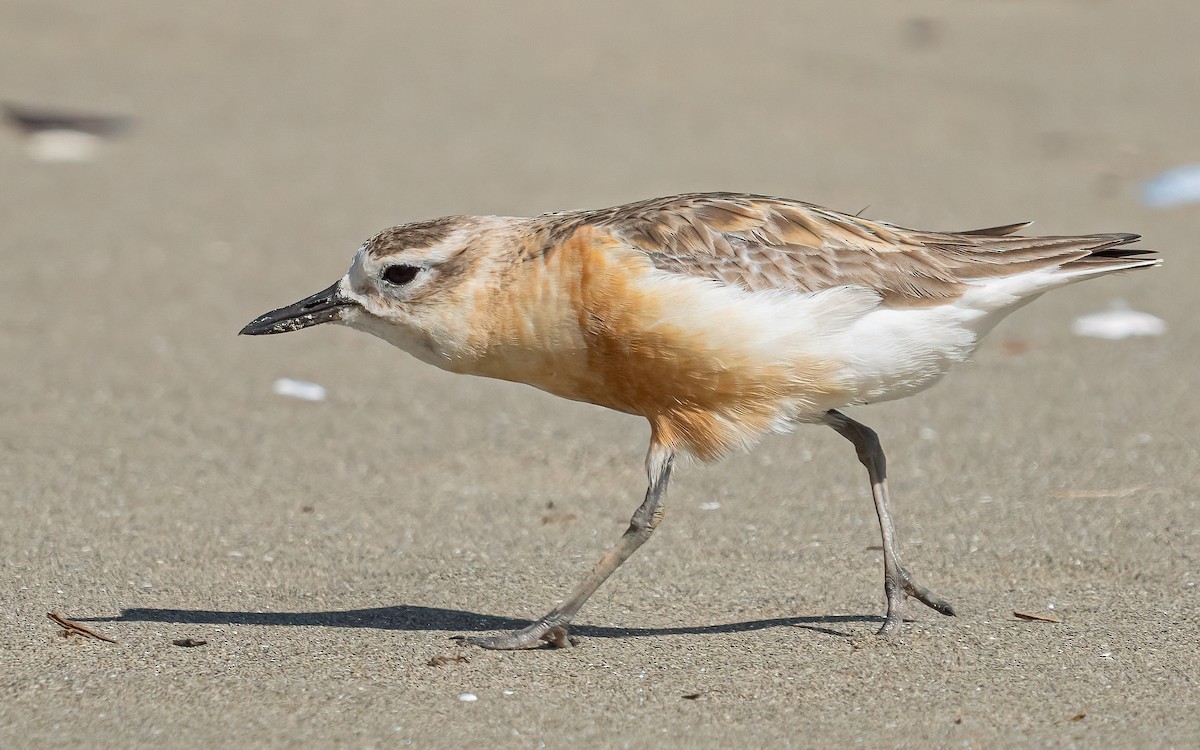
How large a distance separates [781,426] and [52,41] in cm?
1109

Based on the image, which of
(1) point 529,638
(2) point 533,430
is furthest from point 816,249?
(2) point 533,430

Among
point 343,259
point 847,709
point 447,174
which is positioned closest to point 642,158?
point 447,174

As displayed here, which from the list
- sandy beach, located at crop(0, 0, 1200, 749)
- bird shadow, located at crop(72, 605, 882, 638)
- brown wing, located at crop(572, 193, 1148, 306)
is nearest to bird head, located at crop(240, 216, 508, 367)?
brown wing, located at crop(572, 193, 1148, 306)

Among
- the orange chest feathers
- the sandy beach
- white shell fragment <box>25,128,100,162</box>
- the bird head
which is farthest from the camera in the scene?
white shell fragment <box>25,128,100,162</box>

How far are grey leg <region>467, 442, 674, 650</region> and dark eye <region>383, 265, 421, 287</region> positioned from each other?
1090mm

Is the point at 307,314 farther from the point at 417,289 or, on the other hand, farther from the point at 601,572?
the point at 601,572

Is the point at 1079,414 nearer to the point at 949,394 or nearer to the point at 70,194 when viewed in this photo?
the point at 949,394

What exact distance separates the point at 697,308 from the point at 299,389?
391 centimetres

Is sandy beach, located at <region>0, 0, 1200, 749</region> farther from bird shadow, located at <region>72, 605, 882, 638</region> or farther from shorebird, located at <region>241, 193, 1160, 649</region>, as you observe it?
shorebird, located at <region>241, 193, 1160, 649</region>

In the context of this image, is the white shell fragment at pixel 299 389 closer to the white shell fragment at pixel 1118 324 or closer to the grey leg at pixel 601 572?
the grey leg at pixel 601 572

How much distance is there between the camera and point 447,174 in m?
11.9

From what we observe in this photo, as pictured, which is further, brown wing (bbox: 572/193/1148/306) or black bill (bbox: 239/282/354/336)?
black bill (bbox: 239/282/354/336)

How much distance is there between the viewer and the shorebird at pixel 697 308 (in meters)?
5.14

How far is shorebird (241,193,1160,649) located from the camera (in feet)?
16.9
